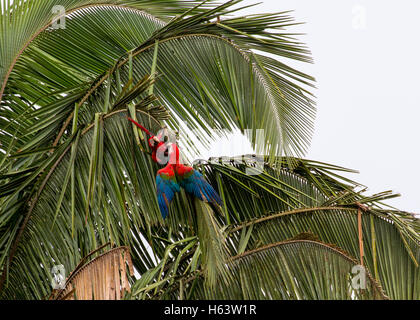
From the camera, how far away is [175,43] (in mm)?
4023

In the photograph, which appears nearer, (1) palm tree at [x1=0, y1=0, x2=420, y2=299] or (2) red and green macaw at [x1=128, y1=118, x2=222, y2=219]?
(2) red and green macaw at [x1=128, y1=118, x2=222, y2=219]

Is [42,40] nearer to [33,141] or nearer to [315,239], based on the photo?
[33,141]

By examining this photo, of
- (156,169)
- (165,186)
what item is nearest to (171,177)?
(165,186)

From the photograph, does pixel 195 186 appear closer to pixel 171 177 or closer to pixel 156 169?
pixel 171 177

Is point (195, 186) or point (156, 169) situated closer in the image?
point (195, 186)

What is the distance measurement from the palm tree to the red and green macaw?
0.10 meters

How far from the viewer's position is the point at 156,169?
3.47 meters

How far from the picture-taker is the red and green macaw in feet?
9.85

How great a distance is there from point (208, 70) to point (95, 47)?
1.17 metres

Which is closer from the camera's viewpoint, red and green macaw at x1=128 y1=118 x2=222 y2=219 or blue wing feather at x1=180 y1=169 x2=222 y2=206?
red and green macaw at x1=128 y1=118 x2=222 y2=219

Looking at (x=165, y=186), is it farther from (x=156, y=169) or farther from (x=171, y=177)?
(x=156, y=169)

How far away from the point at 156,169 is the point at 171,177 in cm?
40

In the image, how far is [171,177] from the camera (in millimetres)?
3080
